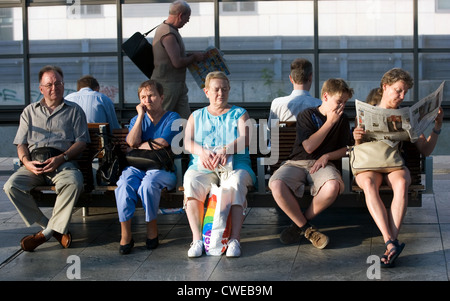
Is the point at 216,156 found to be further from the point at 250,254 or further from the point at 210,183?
the point at 250,254

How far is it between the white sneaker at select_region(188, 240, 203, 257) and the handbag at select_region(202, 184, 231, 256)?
4 cm

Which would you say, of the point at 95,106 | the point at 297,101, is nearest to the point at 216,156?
the point at 297,101

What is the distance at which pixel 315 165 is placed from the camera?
646 cm

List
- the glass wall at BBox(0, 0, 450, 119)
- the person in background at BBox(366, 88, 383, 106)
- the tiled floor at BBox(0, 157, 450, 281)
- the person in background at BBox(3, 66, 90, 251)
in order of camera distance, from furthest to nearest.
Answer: the glass wall at BBox(0, 0, 450, 119) → the person in background at BBox(366, 88, 383, 106) → the person in background at BBox(3, 66, 90, 251) → the tiled floor at BBox(0, 157, 450, 281)

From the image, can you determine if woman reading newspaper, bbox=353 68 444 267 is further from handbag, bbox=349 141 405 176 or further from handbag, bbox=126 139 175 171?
handbag, bbox=126 139 175 171

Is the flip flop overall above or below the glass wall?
below

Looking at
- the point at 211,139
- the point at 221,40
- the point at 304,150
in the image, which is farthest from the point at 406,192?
the point at 221,40

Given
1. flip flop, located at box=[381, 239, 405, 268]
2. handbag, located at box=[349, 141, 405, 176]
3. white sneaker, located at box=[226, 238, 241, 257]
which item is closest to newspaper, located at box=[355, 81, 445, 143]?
handbag, located at box=[349, 141, 405, 176]

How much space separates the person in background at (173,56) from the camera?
8.07m

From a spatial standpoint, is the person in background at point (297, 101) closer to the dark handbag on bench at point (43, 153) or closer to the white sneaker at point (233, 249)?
the white sneaker at point (233, 249)

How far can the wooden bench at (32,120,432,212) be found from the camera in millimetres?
6441

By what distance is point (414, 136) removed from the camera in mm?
6145

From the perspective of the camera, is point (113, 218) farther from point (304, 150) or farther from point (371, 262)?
point (371, 262)

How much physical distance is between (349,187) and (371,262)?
29.2 inches
